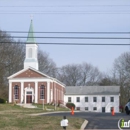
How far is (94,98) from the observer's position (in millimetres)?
96938

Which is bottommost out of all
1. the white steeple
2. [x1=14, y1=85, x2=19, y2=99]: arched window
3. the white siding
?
the white siding

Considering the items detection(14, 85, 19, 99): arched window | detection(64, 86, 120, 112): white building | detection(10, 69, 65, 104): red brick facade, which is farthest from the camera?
detection(64, 86, 120, 112): white building

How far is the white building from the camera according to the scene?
9488 cm

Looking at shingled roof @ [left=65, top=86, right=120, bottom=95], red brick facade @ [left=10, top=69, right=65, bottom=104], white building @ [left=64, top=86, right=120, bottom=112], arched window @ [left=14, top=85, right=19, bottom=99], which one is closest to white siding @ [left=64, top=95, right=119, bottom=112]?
white building @ [left=64, top=86, right=120, bottom=112]

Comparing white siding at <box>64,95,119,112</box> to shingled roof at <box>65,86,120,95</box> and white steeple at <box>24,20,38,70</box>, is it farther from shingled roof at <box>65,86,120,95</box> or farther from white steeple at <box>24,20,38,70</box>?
white steeple at <box>24,20,38,70</box>

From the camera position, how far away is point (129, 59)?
8044 cm

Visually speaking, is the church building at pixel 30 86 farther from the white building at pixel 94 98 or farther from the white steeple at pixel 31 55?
the white building at pixel 94 98

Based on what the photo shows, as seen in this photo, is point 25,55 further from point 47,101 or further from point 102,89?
point 102,89

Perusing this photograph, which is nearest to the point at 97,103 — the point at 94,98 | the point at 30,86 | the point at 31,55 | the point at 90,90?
the point at 94,98

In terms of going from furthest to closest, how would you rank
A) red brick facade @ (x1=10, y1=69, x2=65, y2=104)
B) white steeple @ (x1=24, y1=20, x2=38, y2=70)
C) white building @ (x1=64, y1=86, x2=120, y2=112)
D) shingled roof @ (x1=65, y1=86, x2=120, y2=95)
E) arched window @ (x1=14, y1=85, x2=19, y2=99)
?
shingled roof @ (x1=65, y1=86, x2=120, y2=95) < white building @ (x1=64, y1=86, x2=120, y2=112) < white steeple @ (x1=24, y1=20, x2=38, y2=70) < arched window @ (x1=14, y1=85, x2=19, y2=99) < red brick facade @ (x1=10, y1=69, x2=65, y2=104)

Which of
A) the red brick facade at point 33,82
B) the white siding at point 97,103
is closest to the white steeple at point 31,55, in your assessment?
the red brick facade at point 33,82

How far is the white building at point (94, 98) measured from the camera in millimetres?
94875

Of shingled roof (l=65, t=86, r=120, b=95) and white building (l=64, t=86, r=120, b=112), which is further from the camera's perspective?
shingled roof (l=65, t=86, r=120, b=95)

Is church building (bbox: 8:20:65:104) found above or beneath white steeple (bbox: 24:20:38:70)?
beneath
